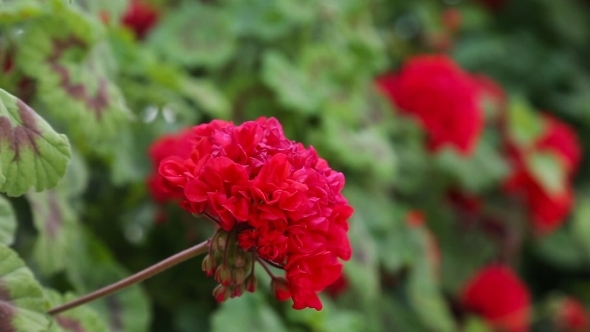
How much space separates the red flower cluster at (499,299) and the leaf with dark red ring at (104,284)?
76 centimetres

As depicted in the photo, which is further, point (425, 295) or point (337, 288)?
point (425, 295)

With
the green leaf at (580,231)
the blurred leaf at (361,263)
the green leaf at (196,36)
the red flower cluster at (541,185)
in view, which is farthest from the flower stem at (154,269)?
the green leaf at (580,231)

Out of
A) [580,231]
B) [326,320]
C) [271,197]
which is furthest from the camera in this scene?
[580,231]

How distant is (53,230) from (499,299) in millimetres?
885

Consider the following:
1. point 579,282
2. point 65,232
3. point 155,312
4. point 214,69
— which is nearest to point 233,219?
point 65,232

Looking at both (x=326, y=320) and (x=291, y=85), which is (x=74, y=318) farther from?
(x=291, y=85)

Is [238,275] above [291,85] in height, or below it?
above

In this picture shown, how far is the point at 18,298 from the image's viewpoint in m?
0.53

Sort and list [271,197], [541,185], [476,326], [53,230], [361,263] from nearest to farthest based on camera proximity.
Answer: [271,197], [53,230], [361,263], [476,326], [541,185]

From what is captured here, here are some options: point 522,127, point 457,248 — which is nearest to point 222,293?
point 457,248

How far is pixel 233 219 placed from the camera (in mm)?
491

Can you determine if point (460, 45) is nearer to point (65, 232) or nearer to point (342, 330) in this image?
point (342, 330)

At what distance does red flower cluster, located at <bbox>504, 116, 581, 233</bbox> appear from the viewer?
5.06 ft

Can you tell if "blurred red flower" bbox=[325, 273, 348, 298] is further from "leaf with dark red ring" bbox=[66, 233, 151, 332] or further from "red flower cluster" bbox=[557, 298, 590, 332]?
"red flower cluster" bbox=[557, 298, 590, 332]
